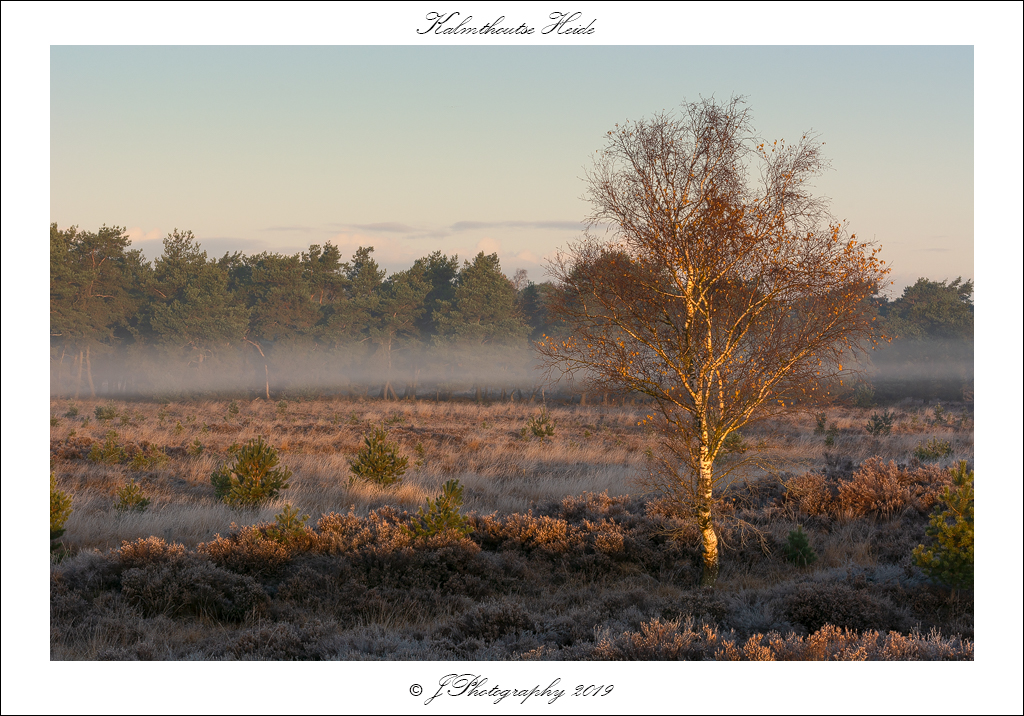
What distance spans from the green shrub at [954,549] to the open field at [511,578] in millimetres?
343

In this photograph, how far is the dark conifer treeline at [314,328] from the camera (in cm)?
3981

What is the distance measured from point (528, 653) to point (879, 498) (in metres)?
7.30

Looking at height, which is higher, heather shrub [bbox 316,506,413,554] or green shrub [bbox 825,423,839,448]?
heather shrub [bbox 316,506,413,554]

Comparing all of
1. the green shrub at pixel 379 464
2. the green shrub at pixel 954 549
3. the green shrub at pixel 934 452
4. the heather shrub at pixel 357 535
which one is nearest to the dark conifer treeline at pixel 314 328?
the green shrub at pixel 934 452

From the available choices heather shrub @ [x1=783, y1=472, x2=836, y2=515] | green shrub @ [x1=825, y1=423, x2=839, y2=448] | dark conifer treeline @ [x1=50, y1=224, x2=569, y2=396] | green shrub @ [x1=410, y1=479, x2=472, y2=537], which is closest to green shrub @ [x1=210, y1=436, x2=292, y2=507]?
green shrub @ [x1=410, y1=479, x2=472, y2=537]

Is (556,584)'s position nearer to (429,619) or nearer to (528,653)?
(429,619)

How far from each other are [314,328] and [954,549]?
135 ft

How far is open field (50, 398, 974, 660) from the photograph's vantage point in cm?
577

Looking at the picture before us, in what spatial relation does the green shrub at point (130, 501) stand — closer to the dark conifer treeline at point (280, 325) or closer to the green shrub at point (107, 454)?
the green shrub at point (107, 454)

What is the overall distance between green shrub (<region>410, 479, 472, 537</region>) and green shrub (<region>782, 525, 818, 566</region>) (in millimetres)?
4128

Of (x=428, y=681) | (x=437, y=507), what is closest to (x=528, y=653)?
(x=428, y=681)

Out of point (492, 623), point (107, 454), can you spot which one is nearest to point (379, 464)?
point (492, 623)

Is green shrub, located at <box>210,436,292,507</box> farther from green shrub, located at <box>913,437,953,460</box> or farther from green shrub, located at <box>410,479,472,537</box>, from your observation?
green shrub, located at <box>913,437,953,460</box>

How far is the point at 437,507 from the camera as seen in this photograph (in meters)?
8.58
